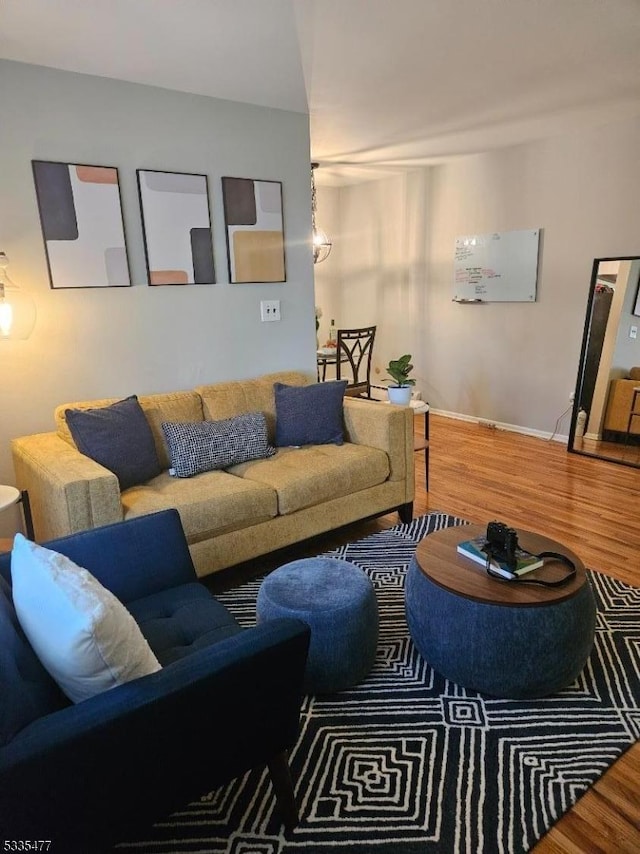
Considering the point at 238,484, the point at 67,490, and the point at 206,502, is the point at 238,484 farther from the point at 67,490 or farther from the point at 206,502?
the point at 67,490

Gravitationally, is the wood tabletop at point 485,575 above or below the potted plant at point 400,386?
below

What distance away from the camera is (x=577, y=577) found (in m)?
1.78

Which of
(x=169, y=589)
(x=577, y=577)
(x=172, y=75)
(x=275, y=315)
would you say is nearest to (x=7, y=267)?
(x=172, y=75)

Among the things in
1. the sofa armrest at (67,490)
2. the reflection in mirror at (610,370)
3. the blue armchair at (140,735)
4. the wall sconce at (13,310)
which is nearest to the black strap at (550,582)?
the blue armchair at (140,735)

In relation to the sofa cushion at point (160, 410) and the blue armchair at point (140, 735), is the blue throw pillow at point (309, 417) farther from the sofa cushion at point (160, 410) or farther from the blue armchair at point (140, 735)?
the blue armchair at point (140, 735)

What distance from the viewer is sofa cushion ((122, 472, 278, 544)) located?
229 cm

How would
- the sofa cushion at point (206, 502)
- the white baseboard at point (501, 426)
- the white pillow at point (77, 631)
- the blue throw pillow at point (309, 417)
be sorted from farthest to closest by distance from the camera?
the white baseboard at point (501, 426) < the blue throw pillow at point (309, 417) < the sofa cushion at point (206, 502) < the white pillow at point (77, 631)

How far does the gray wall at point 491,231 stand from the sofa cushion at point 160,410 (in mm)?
3155

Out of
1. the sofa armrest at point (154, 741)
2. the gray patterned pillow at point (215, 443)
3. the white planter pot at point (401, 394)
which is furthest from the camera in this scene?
the white planter pot at point (401, 394)

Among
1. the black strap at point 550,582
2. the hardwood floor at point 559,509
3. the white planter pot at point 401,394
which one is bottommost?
the hardwood floor at point 559,509

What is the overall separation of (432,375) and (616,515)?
9.34ft

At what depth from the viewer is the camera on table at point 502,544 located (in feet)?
5.98

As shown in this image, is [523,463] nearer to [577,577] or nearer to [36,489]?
[577,577]

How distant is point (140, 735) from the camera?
1.02 metres
